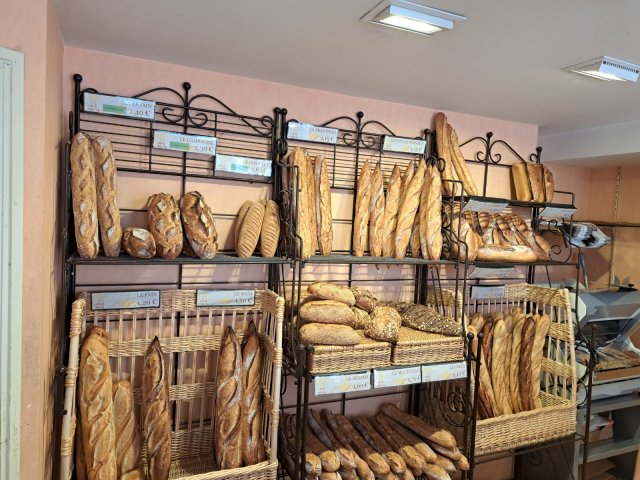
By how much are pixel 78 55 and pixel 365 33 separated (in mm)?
1117

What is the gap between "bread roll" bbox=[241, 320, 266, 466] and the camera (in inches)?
69.9

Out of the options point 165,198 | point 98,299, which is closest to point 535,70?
point 165,198

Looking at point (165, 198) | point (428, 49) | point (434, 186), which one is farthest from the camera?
point (434, 186)

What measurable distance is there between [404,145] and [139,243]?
1.39 m

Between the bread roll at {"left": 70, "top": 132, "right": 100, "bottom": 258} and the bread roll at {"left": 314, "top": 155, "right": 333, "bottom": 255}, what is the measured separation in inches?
35.0

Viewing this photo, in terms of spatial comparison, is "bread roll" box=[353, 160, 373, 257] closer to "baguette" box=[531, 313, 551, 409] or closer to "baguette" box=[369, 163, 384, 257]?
"baguette" box=[369, 163, 384, 257]

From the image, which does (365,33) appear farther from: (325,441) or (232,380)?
(325,441)

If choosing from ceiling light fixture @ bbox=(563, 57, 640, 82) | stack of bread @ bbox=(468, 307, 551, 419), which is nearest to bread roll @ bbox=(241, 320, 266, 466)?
stack of bread @ bbox=(468, 307, 551, 419)

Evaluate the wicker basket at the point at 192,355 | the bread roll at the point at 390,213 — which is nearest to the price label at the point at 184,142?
the wicker basket at the point at 192,355

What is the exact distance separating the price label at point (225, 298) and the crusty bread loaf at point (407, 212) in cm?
70

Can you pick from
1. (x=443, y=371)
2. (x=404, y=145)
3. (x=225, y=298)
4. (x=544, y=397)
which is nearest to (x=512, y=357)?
(x=544, y=397)

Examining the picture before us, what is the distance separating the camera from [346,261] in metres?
1.92

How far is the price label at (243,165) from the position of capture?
1947 mm

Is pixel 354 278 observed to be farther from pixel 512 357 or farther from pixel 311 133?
pixel 512 357
